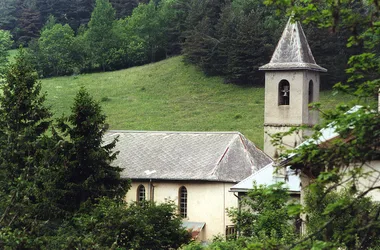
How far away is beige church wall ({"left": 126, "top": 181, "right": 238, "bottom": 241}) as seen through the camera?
125 ft

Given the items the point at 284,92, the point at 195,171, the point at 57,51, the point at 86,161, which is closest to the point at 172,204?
the point at 86,161

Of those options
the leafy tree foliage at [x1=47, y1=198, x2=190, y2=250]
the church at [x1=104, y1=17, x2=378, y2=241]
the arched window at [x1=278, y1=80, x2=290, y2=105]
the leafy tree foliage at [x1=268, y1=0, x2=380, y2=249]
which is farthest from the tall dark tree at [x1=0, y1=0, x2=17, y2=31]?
the leafy tree foliage at [x1=268, y1=0, x2=380, y2=249]

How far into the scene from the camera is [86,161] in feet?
103

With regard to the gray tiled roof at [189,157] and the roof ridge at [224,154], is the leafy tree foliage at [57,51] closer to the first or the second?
the gray tiled roof at [189,157]

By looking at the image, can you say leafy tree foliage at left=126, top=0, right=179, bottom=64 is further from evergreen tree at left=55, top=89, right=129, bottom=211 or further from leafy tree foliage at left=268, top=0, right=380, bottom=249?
leafy tree foliage at left=268, top=0, right=380, bottom=249

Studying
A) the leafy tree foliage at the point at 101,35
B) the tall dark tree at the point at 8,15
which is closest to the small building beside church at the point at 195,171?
the leafy tree foliage at the point at 101,35

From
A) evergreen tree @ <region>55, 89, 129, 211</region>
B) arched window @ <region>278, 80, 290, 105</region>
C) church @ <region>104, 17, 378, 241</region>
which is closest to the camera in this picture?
evergreen tree @ <region>55, 89, 129, 211</region>

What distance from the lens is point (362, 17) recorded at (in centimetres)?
935

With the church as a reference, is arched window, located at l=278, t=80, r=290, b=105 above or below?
above

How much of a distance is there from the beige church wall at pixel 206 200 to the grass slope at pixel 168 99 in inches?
764

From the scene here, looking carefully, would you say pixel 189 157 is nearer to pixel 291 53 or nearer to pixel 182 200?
pixel 182 200

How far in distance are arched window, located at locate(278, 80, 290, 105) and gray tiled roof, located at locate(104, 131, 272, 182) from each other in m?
3.41

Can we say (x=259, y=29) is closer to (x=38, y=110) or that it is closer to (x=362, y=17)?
(x=38, y=110)

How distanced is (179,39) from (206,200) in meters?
56.9
